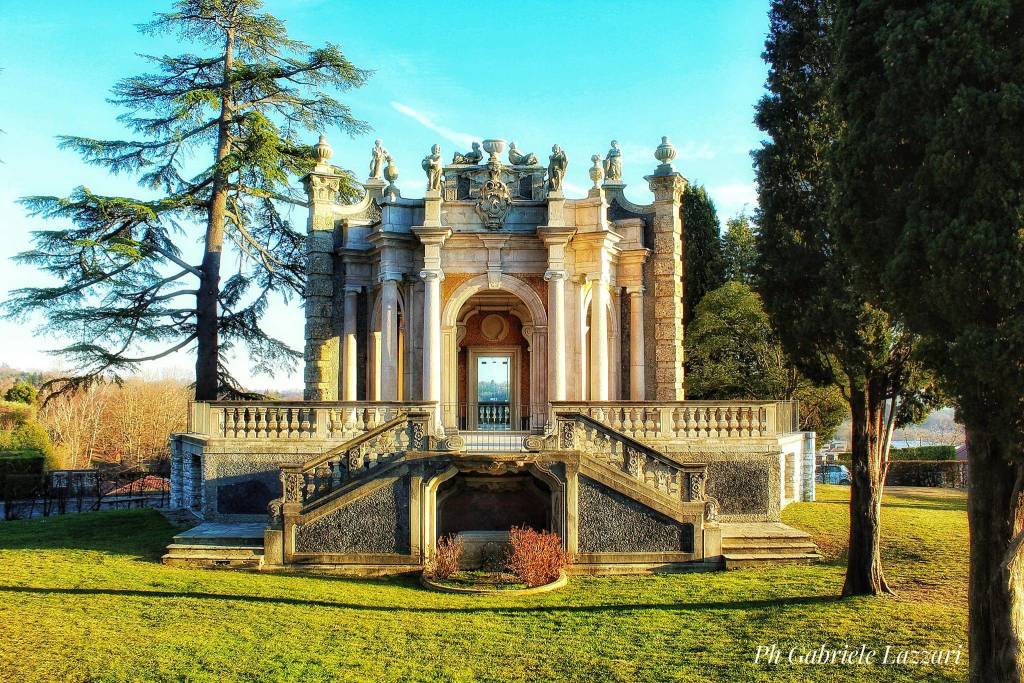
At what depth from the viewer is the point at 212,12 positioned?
826 inches

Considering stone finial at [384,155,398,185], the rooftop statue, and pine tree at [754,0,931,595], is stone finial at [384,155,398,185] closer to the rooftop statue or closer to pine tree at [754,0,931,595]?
the rooftop statue

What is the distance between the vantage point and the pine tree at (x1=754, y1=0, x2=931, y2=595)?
10.7 metres

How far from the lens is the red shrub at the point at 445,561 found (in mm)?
11984

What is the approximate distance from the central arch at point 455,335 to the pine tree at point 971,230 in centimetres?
1069

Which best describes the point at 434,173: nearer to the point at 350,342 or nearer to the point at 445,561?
the point at 350,342

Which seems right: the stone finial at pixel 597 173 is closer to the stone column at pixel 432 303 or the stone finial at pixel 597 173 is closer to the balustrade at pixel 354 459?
the stone column at pixel 432 303

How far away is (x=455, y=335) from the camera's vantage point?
18797 millimetres

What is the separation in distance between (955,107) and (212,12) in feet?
65.8

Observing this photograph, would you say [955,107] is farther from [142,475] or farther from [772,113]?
[142,475]

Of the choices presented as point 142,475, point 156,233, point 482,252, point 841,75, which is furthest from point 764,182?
point 142,475

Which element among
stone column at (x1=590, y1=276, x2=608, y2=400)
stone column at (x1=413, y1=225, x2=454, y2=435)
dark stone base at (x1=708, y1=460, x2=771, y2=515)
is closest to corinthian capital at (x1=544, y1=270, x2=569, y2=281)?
stone column at (x1=590, y1=276, x2=608, y2=400)

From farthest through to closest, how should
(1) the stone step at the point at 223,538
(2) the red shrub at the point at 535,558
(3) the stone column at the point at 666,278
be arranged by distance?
(3) the stone column at the point at 666,278, (1) the stone step at the point at 223,538, (2) the red shrub at the point at 535,558

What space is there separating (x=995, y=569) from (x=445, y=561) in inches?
299

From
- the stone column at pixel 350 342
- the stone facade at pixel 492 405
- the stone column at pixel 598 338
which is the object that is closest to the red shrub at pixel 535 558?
the stone facade at pixel 492 405
